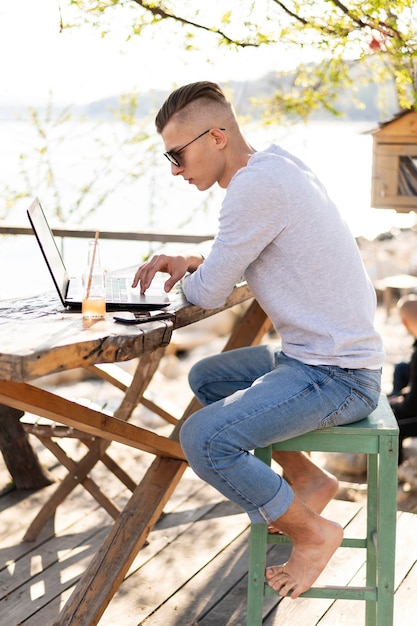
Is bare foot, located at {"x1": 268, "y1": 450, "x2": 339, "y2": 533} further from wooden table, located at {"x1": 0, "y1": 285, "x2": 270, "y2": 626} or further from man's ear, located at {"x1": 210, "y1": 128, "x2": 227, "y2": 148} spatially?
man's ear, located at {"x1": 210, "y1": 128, "x2": 227, "y2": 148}

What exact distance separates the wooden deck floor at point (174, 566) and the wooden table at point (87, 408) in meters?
0.25

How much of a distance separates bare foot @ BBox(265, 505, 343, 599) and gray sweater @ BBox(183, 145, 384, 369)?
41 cm

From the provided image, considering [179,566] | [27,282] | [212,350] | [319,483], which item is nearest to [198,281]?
[319,483]

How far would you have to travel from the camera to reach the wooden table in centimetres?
189

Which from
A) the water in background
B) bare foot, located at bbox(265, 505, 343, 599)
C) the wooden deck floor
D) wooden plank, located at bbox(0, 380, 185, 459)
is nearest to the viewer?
wooden plank, located at bbox(0, 380, 185, 459)

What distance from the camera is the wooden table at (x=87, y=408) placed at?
1.89 m

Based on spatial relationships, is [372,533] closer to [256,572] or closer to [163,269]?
[256,572]

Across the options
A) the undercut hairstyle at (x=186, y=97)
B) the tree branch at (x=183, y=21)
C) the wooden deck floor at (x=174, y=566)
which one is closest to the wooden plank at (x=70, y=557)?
the wooden deck floor at (x=174, y=566)

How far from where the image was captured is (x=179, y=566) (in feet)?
9.91

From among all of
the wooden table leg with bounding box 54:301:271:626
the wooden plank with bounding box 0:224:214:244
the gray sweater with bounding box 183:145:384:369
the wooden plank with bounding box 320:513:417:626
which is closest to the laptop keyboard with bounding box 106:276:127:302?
the gray sweater with bounding box 183:145:384:369

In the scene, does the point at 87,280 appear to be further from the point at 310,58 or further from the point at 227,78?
the point at 227,78

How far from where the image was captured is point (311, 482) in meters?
2.61

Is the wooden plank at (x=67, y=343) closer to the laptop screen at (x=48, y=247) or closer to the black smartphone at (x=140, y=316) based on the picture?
the black smartphone at (x=140, y=316)

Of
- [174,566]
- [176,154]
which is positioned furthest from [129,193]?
[176,154]
